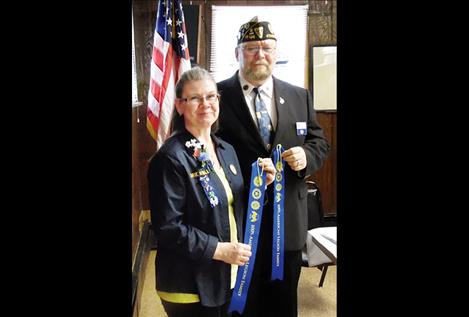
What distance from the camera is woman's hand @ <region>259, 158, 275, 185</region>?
4.44 feet

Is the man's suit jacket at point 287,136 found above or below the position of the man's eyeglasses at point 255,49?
below

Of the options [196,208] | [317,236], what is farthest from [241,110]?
[317,236]

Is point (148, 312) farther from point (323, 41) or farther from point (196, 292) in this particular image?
point (323, 41)

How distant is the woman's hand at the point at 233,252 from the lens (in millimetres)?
1308

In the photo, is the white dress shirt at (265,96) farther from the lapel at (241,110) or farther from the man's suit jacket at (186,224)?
the man's suit jacket at (186,224)

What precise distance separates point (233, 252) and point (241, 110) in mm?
414

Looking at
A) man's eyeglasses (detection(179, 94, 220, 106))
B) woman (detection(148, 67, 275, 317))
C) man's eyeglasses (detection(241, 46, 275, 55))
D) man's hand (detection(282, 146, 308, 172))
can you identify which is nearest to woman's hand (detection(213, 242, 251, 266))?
woman (detection(148, 67, 275, 317))

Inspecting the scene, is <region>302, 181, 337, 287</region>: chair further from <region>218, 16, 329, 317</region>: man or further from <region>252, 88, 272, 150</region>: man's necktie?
<region>252, 88, 272, 150</region>: man's necktie

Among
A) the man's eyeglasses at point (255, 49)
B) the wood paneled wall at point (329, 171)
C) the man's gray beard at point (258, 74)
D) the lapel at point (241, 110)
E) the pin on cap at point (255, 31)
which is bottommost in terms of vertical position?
the wood paneled wall at point (329, 171)

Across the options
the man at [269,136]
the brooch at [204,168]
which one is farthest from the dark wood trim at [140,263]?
the man at [269,136]

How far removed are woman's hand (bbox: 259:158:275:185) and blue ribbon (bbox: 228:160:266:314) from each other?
0.01 metres

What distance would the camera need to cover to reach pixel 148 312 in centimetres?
132

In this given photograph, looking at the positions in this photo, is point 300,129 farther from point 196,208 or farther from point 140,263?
point 140,263
